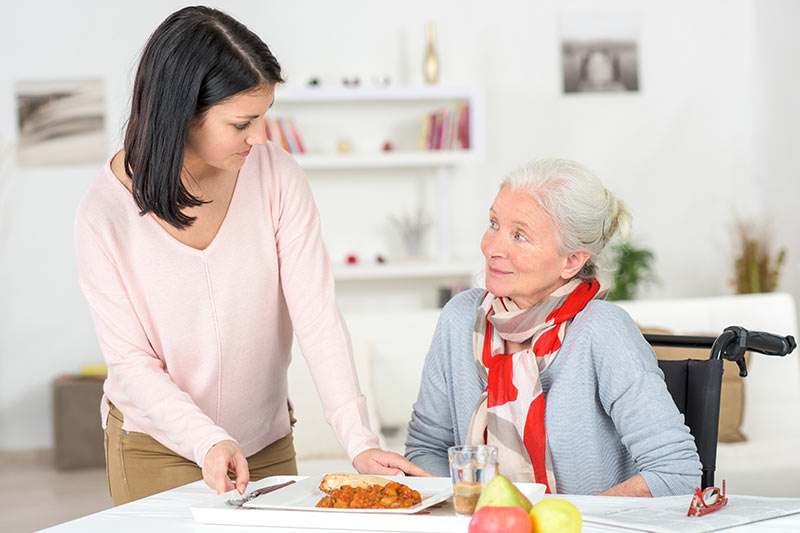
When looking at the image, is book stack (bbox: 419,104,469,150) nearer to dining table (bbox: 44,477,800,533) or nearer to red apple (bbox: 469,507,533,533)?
dining table (bbox: 44,477,800,533)

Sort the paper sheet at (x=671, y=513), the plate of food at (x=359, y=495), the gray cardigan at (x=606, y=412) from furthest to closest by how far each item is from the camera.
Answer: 1. the gray cardigan at (x=606, y=412)
2. the plate of food at (x=359, y=495)
3. the paper sheet at (x=671, y=513)

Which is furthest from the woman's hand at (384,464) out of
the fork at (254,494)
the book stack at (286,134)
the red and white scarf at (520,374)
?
the book stack at (286,134)

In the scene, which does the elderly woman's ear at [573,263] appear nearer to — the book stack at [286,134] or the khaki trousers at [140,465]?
the khaki trousers at [140,465]

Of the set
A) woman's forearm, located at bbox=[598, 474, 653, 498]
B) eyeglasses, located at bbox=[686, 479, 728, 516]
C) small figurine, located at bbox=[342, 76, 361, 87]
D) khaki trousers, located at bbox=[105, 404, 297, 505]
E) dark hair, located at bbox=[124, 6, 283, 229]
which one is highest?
small figurine, located at bbox=[342, 76, 361, 87]

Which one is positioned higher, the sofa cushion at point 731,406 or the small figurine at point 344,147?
the small figurine at point 344,147

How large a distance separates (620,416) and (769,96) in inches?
158

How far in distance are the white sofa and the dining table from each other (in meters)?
1.80

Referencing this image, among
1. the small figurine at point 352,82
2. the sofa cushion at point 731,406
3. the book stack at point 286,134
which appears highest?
the small figurine at point 352,82

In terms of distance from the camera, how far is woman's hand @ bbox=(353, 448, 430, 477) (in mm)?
1525

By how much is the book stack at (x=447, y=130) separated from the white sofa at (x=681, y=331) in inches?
60.0

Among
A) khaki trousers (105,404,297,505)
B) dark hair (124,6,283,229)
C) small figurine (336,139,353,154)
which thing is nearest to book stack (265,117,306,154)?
small figurine (336,139,353,154)

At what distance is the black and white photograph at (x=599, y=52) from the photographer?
17.1 ft

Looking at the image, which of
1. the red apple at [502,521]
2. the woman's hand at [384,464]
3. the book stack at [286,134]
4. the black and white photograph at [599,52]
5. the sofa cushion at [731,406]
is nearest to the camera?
the red apple at [502,521]

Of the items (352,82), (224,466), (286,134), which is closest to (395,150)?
(352,82)
